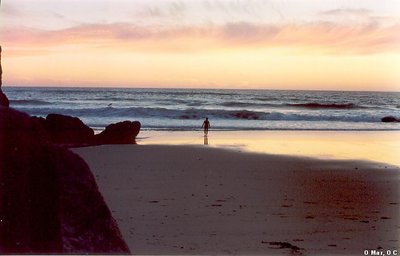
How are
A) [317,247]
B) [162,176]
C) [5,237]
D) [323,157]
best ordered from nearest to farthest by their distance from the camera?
A: [5,237]
[317,247]
[162,176]
[323,157]

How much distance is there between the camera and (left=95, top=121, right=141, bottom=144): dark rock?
24.9 metres

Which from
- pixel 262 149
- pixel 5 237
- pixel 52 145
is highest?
pixel 52 145

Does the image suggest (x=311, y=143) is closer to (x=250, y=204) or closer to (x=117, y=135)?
(x=117, y=135)

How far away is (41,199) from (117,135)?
20547 millimetres

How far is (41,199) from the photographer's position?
15.6 ft

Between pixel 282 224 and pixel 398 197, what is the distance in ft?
13.2

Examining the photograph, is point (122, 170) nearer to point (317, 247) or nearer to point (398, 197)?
point (398, 197)

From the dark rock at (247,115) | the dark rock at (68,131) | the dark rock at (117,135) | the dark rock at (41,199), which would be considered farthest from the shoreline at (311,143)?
the dark rock at (247,115)

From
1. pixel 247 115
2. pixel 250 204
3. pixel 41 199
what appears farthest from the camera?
pixel 247 115

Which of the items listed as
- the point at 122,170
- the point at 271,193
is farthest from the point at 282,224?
the point at 122,170

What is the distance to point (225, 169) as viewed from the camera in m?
17.0

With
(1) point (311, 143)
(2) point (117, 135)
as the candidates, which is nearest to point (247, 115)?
(1) point (311, 143)

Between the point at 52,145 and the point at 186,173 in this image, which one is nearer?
→ the point at 52,145

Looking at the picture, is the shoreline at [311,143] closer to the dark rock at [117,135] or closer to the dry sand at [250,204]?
the dark rock at [117,135]
